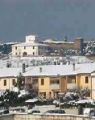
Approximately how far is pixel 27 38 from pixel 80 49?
19106 millimetres

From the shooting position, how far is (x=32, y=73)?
72.2 m

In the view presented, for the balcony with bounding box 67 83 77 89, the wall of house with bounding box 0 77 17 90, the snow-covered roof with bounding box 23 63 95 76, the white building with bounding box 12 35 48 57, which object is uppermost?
the white building with bounding box 12 35 48 57

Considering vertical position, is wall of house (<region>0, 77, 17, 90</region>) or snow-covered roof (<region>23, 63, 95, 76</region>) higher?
snow-covered roof (<region>23, 63, 95, 76</region>)

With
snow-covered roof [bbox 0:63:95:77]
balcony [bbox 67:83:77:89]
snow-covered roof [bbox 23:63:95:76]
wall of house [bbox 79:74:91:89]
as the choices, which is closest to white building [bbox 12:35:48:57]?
snow-covered roof [bbox 0:63:95:77]

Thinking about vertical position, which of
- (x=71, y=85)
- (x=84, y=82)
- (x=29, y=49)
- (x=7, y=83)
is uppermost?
(x=29, y=49)

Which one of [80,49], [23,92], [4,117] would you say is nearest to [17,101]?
[23,92]

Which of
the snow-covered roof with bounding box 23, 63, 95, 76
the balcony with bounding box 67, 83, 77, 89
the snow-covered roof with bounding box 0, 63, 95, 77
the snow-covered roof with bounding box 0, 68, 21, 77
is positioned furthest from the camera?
the snow-covered roof with bounding box 0, 68, 21, 77

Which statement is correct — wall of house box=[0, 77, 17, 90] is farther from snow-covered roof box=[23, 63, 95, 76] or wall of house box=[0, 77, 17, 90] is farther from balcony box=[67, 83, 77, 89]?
balcony box=[67, 83, 77, 89]

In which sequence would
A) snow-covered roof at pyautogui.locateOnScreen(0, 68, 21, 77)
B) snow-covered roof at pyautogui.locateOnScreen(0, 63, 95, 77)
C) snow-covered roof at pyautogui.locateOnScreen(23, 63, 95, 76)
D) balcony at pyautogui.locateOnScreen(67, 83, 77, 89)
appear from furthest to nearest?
snow-covered roof at pyautogui.locateOnScreen(0, 68, 21, 77), snow-covered roof at pyautogui.locateOnScreen(0, 63, 95, 77), snow-covered roof at pyautogui.locateOnScreen(23, 63, 95, 76), balcony at pyautogui.locateOnScreen(67, 83, 77, 89)

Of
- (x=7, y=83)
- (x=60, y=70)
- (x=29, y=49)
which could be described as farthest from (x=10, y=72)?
(x=29, y=49)

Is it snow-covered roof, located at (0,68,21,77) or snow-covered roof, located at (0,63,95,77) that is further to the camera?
snow-covered roof, located at (0,68,21,77)

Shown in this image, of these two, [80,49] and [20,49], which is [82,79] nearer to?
[20,49]

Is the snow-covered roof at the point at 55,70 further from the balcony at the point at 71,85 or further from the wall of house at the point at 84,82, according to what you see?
the balcony at the point at 71,85

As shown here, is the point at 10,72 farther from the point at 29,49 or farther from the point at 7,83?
the point at 29,49
